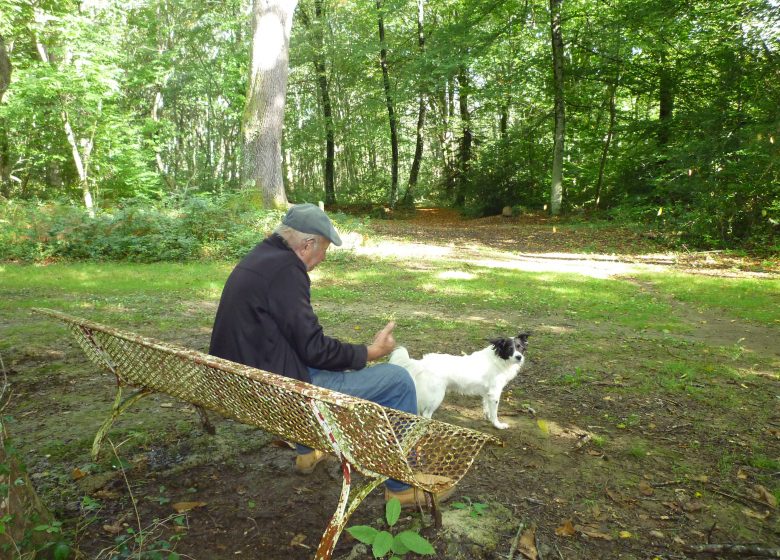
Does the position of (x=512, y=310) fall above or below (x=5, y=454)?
below

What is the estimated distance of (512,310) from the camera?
8.05 m

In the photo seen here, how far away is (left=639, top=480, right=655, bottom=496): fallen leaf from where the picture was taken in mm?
3234

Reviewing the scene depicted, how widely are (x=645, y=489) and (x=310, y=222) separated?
2.80m

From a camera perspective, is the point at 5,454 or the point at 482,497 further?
the point at 482,497

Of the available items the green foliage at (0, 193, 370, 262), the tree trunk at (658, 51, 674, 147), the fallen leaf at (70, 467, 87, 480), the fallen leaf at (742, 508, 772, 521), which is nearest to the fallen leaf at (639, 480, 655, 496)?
the fallen leaf at (742, 508, 772, 521)

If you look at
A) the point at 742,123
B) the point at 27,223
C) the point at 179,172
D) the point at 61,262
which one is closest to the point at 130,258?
the point at 61,262

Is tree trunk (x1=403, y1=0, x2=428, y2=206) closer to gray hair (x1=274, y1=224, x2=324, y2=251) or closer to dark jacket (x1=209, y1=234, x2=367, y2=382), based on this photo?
gray hair (x1=274, y1=224, x2=324, y2=251)

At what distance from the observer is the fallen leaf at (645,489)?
10.6 feet

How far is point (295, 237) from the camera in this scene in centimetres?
295

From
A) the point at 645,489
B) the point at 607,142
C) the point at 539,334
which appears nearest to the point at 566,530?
the point at 645,489

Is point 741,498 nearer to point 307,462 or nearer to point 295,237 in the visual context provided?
point 307,462

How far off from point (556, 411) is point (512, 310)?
12.0 ft

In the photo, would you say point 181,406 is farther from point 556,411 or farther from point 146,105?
point 146,105

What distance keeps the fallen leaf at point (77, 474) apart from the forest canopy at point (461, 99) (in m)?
11.8
